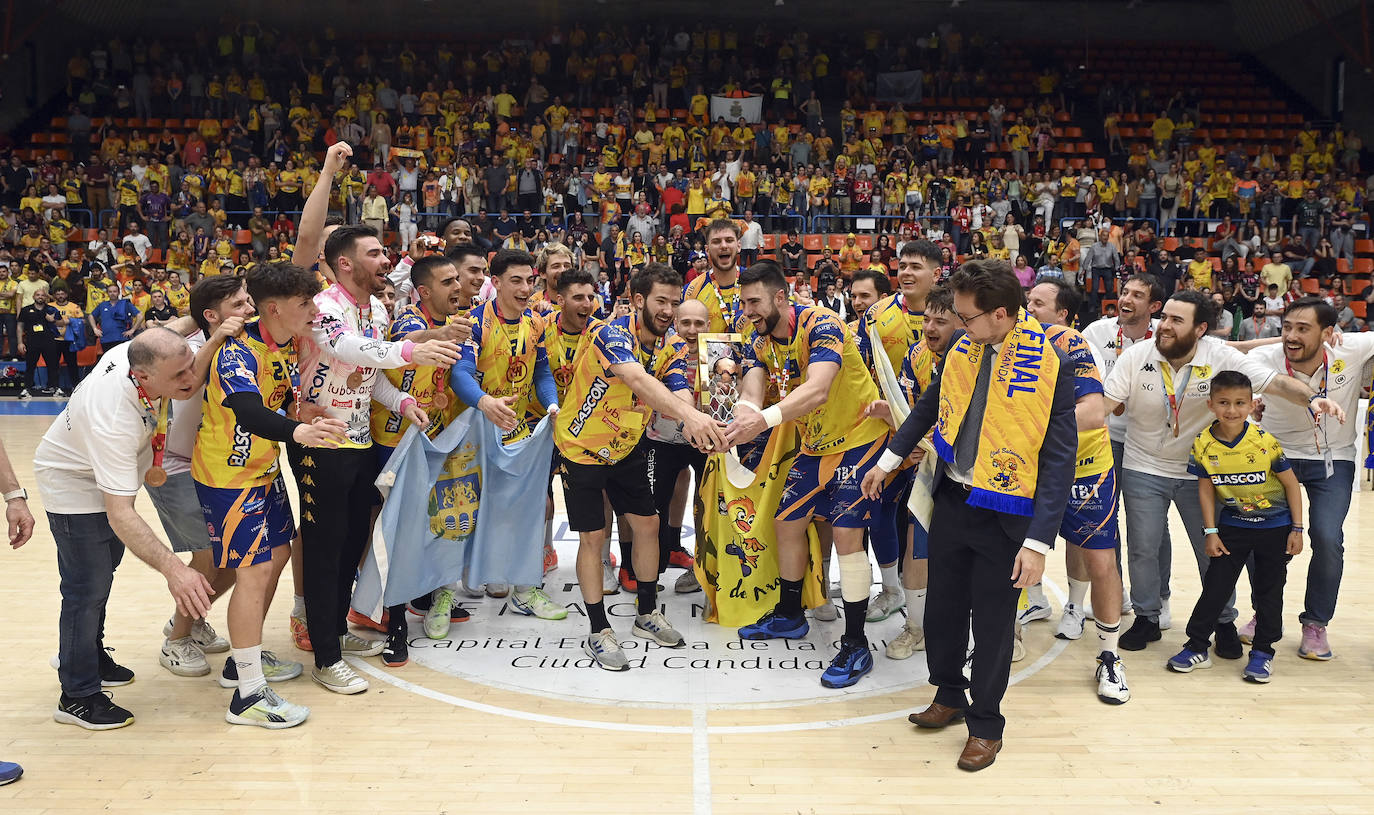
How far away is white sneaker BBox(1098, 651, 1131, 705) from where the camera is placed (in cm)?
486

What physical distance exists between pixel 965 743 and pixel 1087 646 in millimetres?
1621

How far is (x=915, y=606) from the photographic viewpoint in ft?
18.0

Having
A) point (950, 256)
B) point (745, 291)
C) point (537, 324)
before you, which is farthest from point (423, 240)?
point (950, 256)

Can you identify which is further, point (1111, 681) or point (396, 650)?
point (396, 650)

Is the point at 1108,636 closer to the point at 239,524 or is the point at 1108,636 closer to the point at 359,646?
the point at 359,646

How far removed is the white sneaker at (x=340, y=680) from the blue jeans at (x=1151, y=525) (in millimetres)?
4131

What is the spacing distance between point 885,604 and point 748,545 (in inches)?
38.4

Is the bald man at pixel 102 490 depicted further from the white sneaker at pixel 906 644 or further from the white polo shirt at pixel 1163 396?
the white polo shirt at pixel 1163 396

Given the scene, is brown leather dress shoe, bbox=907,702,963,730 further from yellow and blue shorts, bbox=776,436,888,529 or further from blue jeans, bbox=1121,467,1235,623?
blue jeans, bbox=1121,467,1235,623

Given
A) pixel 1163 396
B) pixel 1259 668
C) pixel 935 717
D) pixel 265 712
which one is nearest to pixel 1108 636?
pixel 1259 668

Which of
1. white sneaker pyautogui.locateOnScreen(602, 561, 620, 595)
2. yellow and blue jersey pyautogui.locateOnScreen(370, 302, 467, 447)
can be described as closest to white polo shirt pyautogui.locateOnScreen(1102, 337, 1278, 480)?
white sneaker pyautogui.locateOnScreen(602, 561, 620, 595)

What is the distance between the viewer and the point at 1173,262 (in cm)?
1825

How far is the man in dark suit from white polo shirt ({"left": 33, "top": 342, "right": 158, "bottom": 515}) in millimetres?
3254

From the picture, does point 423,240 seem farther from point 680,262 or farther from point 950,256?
point 950,256
